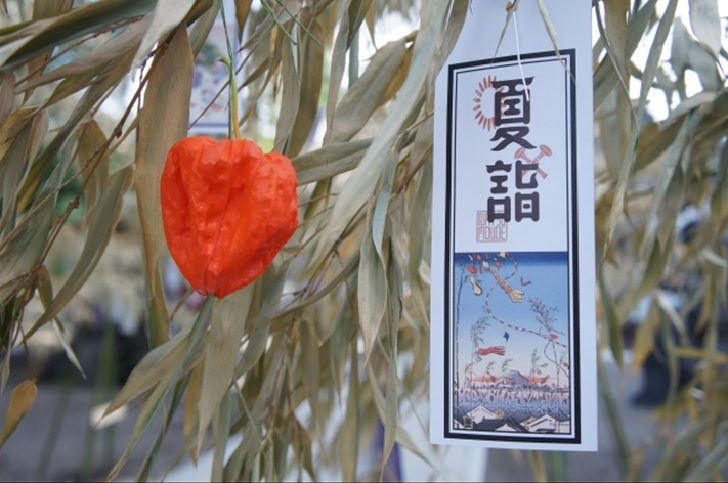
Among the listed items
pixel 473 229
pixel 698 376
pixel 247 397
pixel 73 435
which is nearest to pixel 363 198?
pixel 473 229

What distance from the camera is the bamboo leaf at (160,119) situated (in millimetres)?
347

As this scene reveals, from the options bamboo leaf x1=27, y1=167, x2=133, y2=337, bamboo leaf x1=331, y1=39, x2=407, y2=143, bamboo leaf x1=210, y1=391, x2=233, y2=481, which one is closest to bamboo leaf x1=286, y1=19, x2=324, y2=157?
bamboo leaf x1=331, y1=39, x2=407, y2=143

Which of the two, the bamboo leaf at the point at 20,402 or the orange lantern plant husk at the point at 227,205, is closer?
the orange lantern plant husk at the point at 227,205

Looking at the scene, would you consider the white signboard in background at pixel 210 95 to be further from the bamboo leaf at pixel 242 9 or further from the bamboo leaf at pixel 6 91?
the bamboo leaf at pixel 6 91

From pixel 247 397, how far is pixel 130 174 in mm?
268

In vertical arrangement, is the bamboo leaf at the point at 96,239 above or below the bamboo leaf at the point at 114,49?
below

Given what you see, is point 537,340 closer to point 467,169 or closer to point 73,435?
point 467,169

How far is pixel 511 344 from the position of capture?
0.38m

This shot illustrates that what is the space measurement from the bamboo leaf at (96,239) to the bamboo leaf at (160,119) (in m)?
0.14

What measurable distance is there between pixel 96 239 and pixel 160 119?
0.17 m

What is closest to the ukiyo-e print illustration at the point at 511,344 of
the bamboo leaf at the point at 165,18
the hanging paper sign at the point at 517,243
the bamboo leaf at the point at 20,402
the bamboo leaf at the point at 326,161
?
the hanging paper sign at the point at 517,243

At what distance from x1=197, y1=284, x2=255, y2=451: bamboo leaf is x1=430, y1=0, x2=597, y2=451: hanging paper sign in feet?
0.47

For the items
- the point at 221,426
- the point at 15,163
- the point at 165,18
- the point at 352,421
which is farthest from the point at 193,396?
the point at 165,18

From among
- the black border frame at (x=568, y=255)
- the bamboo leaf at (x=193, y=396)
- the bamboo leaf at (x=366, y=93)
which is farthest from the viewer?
the bamboo leaf at (x=193, y=396)
